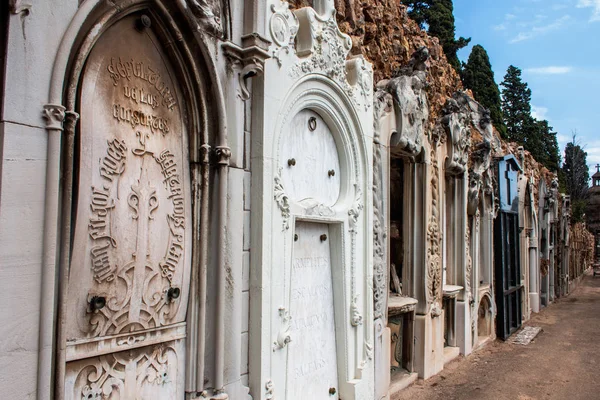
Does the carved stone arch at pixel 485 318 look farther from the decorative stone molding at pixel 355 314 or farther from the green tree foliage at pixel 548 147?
the green tree foliage at pixel 548 147

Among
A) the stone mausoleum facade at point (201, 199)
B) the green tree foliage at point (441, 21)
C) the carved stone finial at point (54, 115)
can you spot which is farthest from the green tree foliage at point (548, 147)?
the carved stone finial at point (54, 115)

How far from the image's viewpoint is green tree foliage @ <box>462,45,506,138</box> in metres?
21.5

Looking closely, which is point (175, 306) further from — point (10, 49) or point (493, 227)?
point (493, 227)

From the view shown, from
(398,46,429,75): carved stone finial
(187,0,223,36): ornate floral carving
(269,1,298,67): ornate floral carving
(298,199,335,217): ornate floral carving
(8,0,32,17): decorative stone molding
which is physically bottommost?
(298,199,335,217): ornate floral carving

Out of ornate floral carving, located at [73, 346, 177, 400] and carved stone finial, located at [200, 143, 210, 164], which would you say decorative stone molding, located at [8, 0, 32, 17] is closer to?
carved stone finial, located at [200, 143, 210, 164]

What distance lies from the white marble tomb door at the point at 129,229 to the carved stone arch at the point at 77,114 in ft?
0.17

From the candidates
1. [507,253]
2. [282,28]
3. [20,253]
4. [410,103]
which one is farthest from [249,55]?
[507,253]

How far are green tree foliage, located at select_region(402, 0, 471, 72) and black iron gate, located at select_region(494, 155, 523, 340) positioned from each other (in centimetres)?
811

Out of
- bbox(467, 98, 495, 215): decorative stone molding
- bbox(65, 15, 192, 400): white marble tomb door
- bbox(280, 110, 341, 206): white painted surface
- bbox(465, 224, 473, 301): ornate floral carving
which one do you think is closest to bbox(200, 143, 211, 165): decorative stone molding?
bbox(65, 15, 192, 400): white marble tomb door

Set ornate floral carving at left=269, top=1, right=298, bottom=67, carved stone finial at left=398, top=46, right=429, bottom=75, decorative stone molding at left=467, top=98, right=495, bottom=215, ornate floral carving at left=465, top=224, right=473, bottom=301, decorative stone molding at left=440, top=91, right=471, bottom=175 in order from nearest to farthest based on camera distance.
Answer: ornate floral carving at left=269, top=1, right=298, bottom=67 → carved stone finial at left=398, top=46, right=429, bottom=75 → decorative stone molding at left=440, top=91, right=471, bottom=175 → ornate floral carving at left=465, top=224, right=473, bottom=301 → decorative stone molding at left=467, top=98, right=495, bottom=215

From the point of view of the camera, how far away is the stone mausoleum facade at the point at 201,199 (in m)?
2.20

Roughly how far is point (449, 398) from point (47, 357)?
5.64m

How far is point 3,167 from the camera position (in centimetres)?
207

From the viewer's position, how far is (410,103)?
21.4 feet
